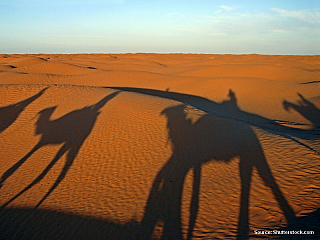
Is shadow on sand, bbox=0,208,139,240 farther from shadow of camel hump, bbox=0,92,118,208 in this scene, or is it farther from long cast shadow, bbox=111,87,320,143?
long cast shadow, bbox=111,87,320,143

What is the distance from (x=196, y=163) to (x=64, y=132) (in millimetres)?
4530

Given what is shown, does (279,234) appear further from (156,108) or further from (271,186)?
(156,108)

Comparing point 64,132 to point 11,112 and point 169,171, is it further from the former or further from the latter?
point 169,171

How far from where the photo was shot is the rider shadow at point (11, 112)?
959cm

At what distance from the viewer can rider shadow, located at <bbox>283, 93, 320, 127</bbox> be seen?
494 inches

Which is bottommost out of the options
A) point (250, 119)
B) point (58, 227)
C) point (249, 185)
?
point (58, 227)

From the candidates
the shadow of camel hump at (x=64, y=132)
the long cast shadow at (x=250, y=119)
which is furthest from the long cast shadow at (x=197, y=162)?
the shadow of camel hump at (x=64, y=132)

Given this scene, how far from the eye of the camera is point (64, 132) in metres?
8.50

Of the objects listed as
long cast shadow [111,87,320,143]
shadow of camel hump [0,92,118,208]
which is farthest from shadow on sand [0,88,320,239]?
long cast shadow [111,87,320,143]

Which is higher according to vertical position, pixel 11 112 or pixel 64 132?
pixel 11 112

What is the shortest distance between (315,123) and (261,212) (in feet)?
30.1

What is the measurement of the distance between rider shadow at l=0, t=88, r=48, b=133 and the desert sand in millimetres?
43

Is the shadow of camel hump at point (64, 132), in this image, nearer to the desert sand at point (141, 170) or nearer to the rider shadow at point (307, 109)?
the desert sand at point (141, 170)

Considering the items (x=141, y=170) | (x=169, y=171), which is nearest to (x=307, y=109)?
(x=169, y=171)
